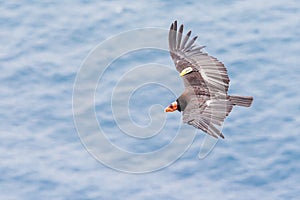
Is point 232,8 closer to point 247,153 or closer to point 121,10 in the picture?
point 121,10

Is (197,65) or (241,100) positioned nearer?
(241,100)

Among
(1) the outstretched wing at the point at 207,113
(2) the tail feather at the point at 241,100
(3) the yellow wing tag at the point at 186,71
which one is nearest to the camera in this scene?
(1) the outstretched wing at the point at 207,113

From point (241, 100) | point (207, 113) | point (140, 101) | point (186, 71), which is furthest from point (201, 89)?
point (140, 101)

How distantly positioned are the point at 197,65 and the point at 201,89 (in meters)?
0.60

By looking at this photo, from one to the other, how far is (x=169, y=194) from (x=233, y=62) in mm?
3939

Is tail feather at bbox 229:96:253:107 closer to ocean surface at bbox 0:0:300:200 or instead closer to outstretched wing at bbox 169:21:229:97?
outstretched wing at bbox 169:21:229:97

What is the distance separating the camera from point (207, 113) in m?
13.1

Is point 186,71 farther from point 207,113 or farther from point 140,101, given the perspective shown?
point 140,101

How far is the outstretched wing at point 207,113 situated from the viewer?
12.7 metres

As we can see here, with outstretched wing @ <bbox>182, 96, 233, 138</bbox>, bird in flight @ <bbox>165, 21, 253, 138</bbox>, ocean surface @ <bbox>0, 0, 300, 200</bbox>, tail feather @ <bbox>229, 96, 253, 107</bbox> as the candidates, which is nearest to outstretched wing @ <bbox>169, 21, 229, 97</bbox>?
bird in flight @ <bbox>165, 21, 253, 138</bbox>

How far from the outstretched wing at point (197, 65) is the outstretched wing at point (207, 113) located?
1.34ft

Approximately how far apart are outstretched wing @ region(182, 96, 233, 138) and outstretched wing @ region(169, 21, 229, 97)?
1.34 ft

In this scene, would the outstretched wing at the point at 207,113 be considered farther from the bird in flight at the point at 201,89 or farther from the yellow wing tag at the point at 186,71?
the yellow wing tag at the point at 186,71

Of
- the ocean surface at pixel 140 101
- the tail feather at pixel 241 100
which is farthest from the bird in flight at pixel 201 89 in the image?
the ocean surface at pixel 140 101
